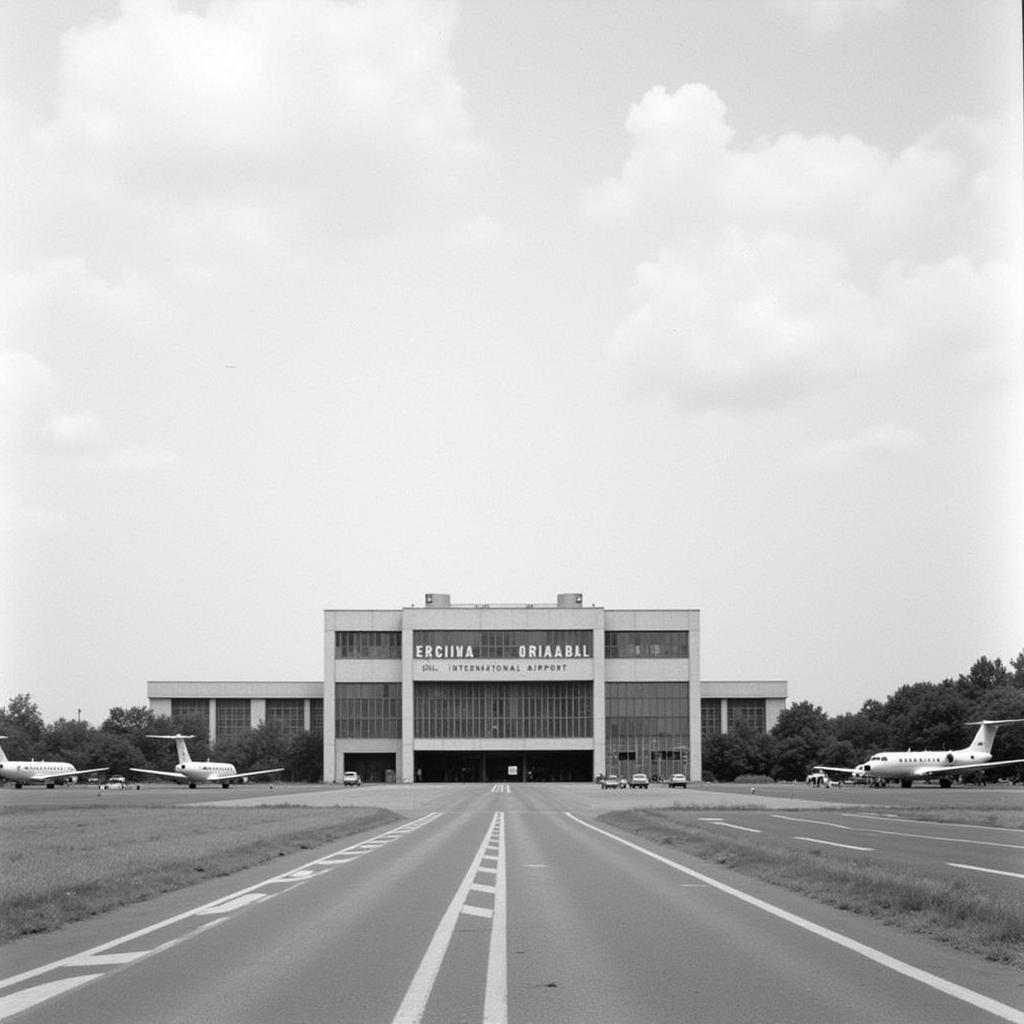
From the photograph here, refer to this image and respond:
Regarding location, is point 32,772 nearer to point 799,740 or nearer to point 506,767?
point 506,767

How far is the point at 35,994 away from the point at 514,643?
141276mm

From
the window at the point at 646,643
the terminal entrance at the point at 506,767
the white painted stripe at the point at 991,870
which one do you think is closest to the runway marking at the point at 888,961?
the white painted stripe at the point at 991,870

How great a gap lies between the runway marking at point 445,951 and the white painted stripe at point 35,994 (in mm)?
2999

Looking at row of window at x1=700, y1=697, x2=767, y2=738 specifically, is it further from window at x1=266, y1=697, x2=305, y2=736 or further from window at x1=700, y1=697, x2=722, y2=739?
window at x1=266, y1=697, x2=305, y2=736

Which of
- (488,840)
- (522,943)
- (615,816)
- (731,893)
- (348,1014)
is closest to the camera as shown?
(348,1014)

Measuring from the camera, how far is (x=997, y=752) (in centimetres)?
13225

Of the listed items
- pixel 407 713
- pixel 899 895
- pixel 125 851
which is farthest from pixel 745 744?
pixel 899 895

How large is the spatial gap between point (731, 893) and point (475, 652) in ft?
434

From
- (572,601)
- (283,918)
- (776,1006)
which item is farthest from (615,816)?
(572,601)

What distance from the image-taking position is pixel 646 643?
504 feet

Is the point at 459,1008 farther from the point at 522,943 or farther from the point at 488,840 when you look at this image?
the point at 488,840

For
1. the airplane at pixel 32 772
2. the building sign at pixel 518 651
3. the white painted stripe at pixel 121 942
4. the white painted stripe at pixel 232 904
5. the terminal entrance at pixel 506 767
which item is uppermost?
the building sign at pixel 518 651

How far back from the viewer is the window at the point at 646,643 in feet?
503

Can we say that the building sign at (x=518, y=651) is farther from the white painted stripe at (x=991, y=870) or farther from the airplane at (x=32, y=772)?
the white painted stripe at (x=991, y=870)
